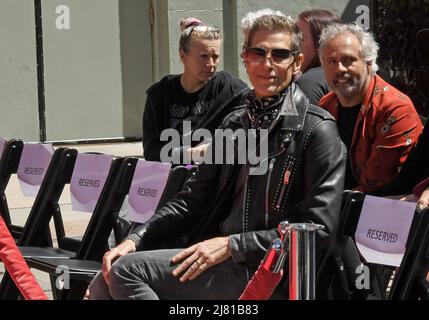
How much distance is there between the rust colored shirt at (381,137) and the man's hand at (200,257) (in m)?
1.29

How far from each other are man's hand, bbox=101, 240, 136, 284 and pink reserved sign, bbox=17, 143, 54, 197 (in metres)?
1.82

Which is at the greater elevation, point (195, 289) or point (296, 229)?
point (296, 229)

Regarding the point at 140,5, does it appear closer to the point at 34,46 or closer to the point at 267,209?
Answer: the point at 34,46

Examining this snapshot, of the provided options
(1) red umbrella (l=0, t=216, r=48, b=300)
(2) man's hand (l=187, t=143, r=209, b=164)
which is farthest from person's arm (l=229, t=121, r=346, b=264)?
(2) man's hand (l=187, t=143, r=209, b=164)

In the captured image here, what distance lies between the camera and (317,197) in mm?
3750

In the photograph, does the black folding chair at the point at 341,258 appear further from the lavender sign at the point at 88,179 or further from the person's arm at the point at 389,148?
the lavender sign at the point at 88,179

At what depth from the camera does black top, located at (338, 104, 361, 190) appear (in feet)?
16.6

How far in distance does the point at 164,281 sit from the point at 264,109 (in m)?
0.79

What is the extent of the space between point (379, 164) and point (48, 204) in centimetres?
182

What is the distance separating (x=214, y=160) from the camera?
13.7 ft

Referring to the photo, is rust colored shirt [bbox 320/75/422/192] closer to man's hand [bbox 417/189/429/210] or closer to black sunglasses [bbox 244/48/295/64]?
Answer: man's hand [bbox 417/189/429/210]

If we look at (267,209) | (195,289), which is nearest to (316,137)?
(267,209)

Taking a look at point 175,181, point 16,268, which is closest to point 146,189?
point 175,181
